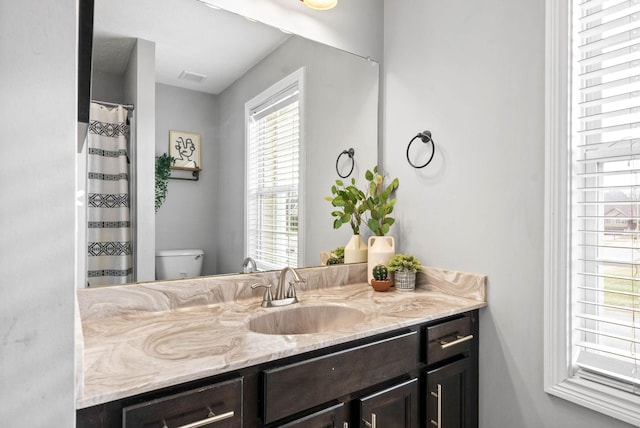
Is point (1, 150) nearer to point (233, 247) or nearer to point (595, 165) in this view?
point (233, 247)

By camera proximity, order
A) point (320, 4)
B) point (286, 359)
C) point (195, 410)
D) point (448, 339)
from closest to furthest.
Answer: point (195, 410) < point (286, 359) < point (448, 339) < point (320, 4)

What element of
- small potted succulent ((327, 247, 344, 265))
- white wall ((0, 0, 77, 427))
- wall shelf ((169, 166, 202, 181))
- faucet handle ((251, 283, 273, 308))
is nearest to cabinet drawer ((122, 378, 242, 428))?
white wall ((0, 0, 77, 427))

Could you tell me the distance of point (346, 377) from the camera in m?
1.14

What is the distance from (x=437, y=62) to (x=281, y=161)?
34.8 inches

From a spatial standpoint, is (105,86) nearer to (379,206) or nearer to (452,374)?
(379,206)

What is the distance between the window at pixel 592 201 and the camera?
4.00 ft

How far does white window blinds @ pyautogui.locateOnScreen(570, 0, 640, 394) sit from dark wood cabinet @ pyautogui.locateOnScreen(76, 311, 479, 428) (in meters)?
0.42

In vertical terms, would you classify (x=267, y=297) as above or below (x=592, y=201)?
below

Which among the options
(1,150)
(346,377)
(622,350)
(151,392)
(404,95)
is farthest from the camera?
(404,95)

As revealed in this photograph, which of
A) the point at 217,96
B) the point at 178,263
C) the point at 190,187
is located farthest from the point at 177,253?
the point at 217,96

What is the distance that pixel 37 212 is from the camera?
67cm

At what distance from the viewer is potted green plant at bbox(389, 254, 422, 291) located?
1.79 m

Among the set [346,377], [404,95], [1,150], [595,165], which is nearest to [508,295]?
[595,165]

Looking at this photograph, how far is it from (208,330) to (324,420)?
440 millimetres
